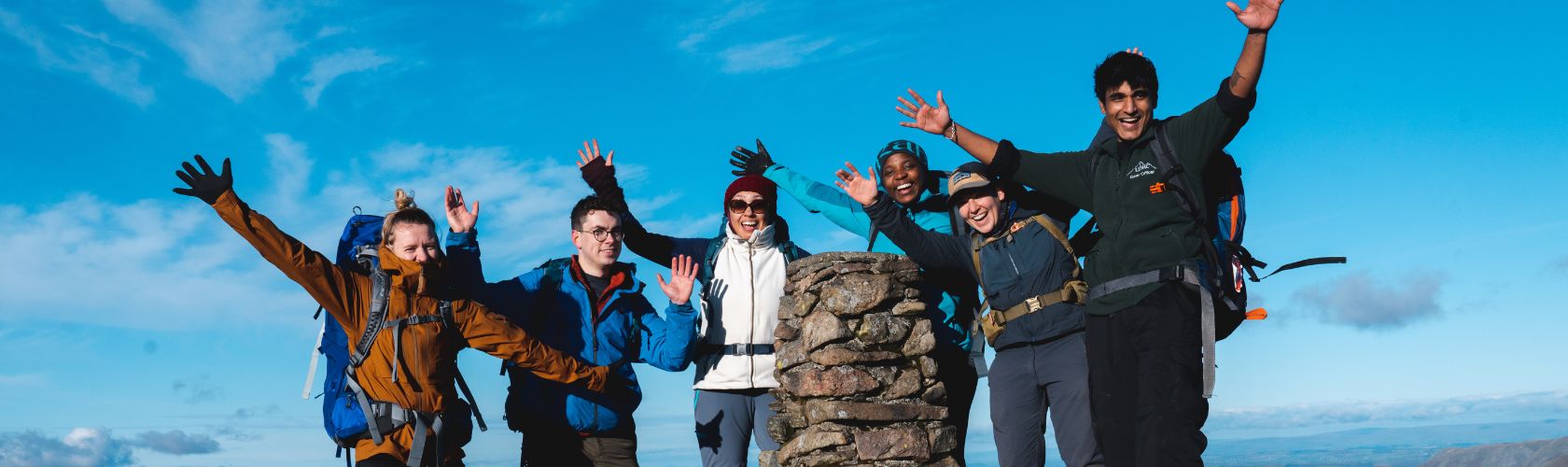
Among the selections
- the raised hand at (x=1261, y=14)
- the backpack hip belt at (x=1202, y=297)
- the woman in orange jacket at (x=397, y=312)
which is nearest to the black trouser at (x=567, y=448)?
the woman in orange jacket at (x=397, y=312)

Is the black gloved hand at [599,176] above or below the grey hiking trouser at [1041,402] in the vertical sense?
above

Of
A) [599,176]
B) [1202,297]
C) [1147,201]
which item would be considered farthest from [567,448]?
[1202,297]

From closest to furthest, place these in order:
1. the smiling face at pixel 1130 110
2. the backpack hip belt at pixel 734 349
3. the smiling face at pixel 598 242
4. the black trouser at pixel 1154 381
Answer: the black trouser at pixel 1154 381
the smiling face at pixel 1130 110
the backpack hip belt at pixel 734 349
the smiling face at pixel 598 242

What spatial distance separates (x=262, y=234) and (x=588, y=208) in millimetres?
2568

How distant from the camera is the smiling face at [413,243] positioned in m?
7.02

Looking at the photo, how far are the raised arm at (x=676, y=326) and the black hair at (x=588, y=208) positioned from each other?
85 centimetres

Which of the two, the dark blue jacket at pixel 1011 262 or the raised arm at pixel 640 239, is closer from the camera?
the dark blue jacket at pixel 1011 262

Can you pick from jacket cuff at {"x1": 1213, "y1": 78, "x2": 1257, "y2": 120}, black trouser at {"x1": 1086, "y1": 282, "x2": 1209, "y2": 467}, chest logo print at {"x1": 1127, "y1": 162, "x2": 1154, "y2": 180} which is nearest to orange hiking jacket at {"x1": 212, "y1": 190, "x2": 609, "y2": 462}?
black trouser at {"x1": 1086, "y1": 282, "x2": 1209, "y2": 467}

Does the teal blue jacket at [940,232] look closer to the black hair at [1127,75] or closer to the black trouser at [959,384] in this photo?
the black trouser at [959,384]

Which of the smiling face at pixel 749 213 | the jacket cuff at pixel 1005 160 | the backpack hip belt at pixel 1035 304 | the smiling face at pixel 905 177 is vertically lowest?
the backpack hip belt at pixel 1035 304

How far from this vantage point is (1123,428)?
20.4ft

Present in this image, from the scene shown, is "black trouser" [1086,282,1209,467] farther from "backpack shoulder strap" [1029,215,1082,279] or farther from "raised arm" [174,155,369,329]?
"raised arm" [174,155,369,329]

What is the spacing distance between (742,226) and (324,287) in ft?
10.1

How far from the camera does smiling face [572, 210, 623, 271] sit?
334 inches
